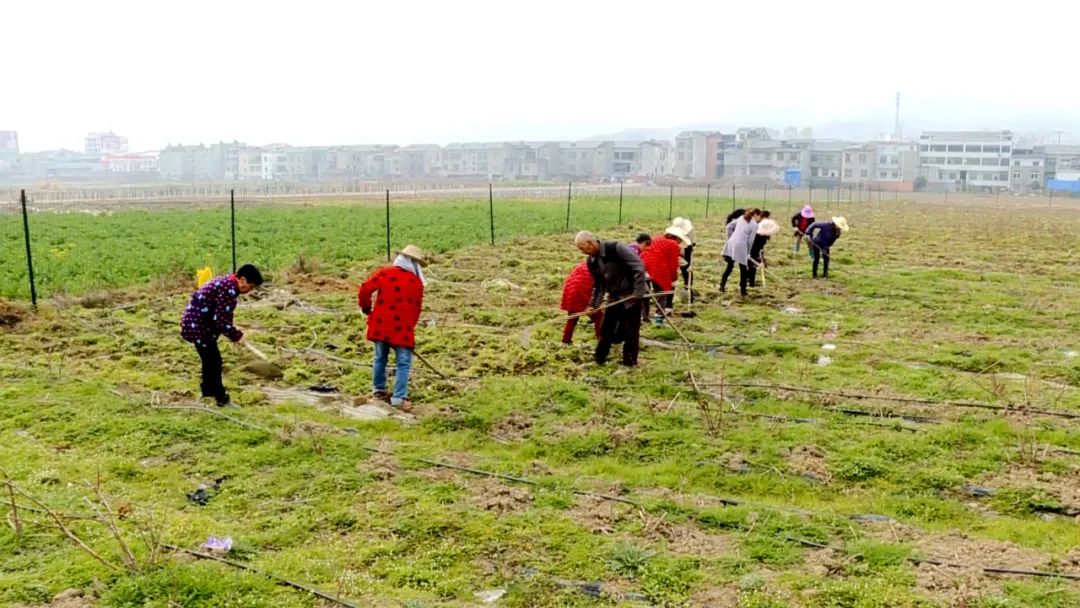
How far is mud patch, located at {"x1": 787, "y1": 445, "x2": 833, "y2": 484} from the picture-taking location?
7316 millimetres

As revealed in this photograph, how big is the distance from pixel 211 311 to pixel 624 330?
14.9 feet

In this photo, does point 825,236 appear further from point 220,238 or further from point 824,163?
point 824,163

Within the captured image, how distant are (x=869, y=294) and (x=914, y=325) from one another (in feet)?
9.63

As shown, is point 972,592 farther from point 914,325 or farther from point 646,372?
point 914,325

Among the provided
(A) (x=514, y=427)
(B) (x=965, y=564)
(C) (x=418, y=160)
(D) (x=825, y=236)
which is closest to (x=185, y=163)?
(C) (x=418, y=160)

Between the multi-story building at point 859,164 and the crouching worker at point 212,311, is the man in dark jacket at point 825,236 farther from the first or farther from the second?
the multi-story building at point 859,164

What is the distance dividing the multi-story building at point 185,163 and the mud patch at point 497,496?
6381 inches

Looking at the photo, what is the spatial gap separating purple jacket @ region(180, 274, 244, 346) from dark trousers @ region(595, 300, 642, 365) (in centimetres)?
418

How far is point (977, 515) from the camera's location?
21.7 ft

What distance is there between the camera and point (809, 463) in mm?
7508

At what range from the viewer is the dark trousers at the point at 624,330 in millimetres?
10727

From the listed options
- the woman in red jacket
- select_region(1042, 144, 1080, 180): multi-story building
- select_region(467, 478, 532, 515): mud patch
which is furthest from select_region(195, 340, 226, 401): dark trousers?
select_region(1042, 144, 1080, 180): multi-story building

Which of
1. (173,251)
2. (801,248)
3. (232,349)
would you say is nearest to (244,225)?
(173,251)

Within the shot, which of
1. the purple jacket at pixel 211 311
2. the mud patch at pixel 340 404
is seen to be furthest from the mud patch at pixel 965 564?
the purple jacket at pixel 211 311
